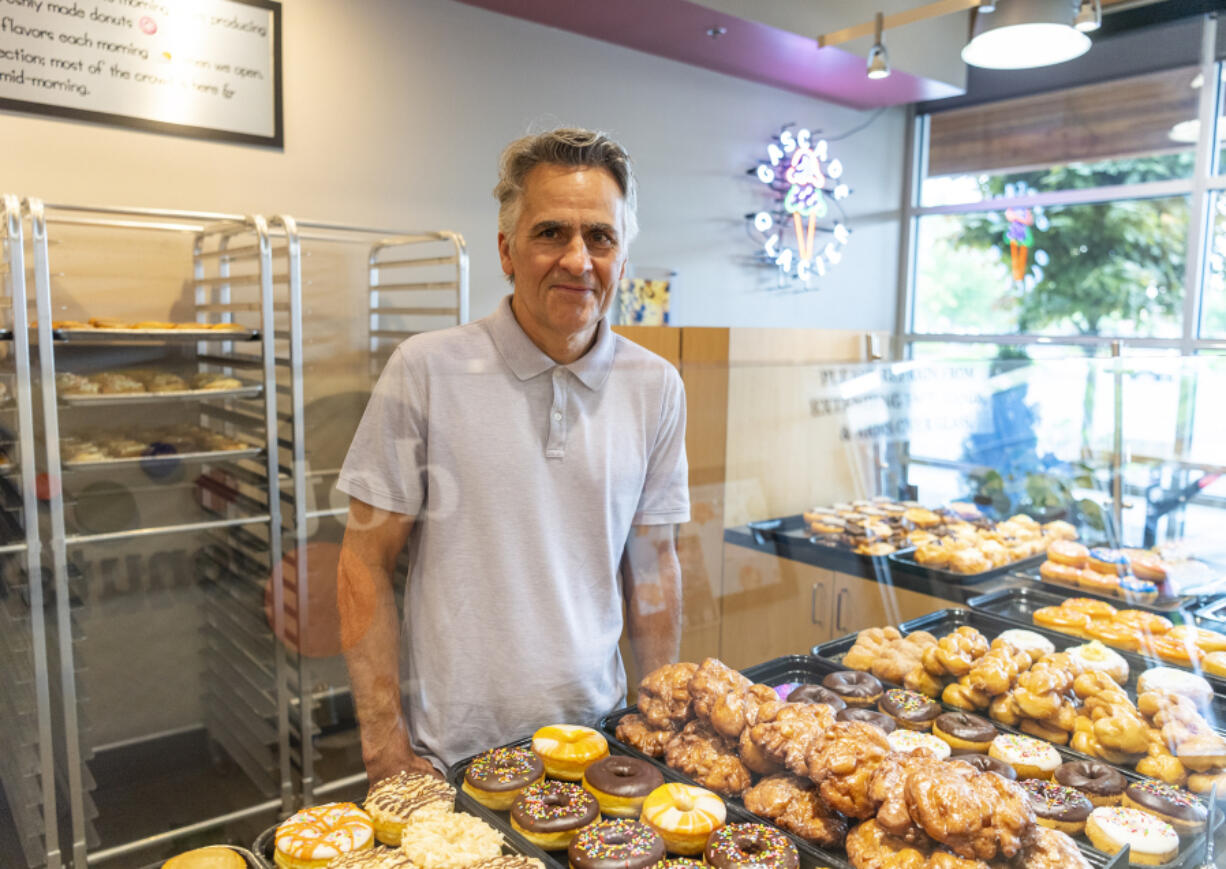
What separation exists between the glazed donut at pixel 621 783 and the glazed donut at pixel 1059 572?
5.04ft

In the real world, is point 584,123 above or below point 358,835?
above

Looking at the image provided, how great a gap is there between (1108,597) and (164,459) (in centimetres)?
239

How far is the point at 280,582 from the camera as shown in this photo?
2594 mm

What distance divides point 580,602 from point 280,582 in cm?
154

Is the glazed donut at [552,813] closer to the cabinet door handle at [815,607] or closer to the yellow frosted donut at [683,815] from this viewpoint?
the yellow frosted donut at [683,815]

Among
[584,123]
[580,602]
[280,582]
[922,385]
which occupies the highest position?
[584,123]

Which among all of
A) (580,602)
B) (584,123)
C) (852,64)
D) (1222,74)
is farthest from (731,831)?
(1222,74)

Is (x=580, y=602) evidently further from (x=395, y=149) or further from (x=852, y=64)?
(x=852, y=64)

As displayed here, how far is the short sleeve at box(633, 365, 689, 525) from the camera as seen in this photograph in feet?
4.89

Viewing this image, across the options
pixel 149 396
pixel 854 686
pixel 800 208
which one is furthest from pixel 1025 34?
pixel 800 208

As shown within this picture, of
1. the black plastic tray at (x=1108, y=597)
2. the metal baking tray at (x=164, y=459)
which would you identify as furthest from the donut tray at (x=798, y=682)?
the metal baking tray at (x=164, y=459)

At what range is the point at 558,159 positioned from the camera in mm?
1261

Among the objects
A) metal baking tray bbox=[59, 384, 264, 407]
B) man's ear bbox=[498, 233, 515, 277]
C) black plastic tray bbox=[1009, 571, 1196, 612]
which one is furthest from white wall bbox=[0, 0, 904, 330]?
black plastic tray bbox=[1009, 571, 1196, 612]

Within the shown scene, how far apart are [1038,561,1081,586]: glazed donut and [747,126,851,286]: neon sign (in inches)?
115
